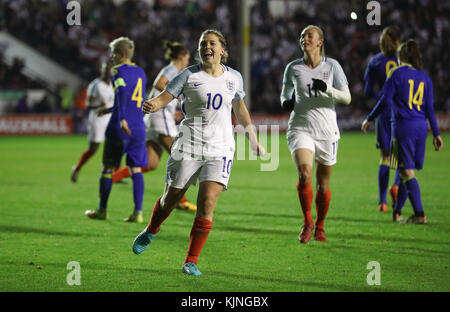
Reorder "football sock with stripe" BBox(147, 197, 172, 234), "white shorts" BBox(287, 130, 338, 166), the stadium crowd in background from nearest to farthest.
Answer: "football sock with stripe" BBox(147, 197, 172, 234) < "white shorts" BBox(287, 130, 338, 166) < the stadium crowd in background

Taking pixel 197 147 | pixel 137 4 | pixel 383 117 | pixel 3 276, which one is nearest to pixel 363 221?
pixel 383 117

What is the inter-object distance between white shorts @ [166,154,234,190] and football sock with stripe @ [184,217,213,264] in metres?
0.35

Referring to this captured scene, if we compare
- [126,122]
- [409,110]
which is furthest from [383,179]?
[126,122]

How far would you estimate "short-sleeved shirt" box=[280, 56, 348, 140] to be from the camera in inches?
309

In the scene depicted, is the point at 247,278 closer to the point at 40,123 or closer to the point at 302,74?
the point at 302,74

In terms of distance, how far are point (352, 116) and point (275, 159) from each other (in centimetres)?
1105

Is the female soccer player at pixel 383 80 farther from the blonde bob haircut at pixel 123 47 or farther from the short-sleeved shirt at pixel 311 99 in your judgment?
the blonde bob haircut at pixel 123 47

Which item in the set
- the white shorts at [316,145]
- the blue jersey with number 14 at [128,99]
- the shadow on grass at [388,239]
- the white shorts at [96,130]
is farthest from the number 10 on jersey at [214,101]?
the white shorts at [96,130]

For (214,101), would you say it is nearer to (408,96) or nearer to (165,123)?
(408,96)

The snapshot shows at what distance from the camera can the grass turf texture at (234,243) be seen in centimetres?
614

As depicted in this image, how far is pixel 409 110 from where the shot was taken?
29.3 ft

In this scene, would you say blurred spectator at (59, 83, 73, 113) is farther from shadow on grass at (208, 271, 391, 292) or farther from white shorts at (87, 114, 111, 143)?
shadow on grass at (208, 271, 391, 292)

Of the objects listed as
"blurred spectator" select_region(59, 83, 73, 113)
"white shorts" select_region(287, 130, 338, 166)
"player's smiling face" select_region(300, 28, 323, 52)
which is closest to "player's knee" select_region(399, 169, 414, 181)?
"white shorts" select_region(287, 130, 338, 166)

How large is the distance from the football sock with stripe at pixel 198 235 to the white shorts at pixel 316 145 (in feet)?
6.47
